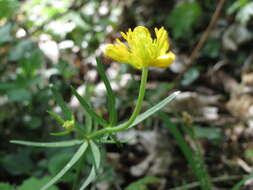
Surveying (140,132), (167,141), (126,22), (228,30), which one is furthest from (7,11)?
(228,30)

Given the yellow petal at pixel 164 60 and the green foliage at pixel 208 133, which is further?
the green foliage at pixel 208 133

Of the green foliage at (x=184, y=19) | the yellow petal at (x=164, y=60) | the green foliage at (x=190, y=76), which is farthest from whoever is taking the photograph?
the green foliage at (x=184, y=19)

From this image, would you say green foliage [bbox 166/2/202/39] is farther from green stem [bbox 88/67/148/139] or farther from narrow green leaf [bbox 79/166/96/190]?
narrow green leaf [bbox 79/166/96/190]

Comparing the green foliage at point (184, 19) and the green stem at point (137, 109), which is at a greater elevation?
the green foliage at point (184, 19)

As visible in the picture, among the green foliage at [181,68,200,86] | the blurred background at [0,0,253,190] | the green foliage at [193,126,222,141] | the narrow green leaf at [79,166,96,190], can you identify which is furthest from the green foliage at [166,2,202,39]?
the narrow green leaf at [79,166,96,190]

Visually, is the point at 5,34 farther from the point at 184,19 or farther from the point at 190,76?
the point at 184,19

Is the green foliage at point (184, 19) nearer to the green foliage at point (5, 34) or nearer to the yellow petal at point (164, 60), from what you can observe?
the green foliage at point (5, 34)

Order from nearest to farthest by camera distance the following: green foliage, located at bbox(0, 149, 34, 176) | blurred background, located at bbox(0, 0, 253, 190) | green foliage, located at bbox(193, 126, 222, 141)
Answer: green foliage, located at bbox(0, 149, 34, 176) < blurred background, located at bbox(0, 0, 253, 190) < green foliage, located at bbox(193, 126, 222, 141)

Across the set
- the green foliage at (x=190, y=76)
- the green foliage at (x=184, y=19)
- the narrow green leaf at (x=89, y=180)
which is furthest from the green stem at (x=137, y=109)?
the green foliage at (x=184, y=19)

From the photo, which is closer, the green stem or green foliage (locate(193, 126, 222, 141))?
the green stem
